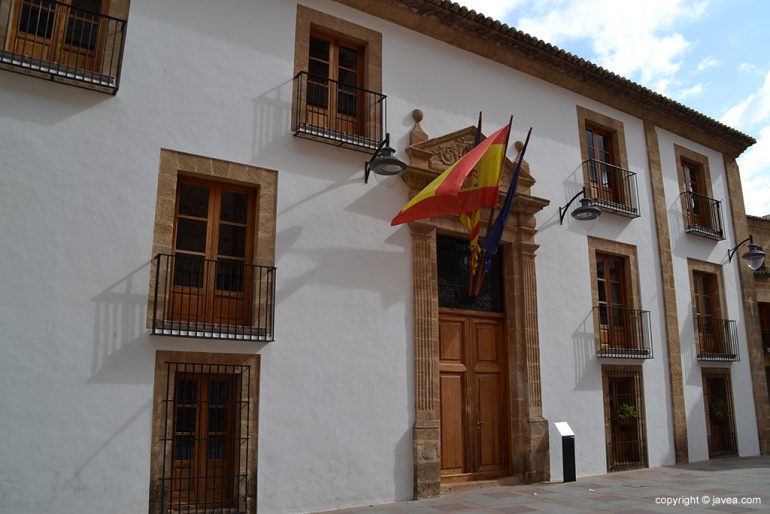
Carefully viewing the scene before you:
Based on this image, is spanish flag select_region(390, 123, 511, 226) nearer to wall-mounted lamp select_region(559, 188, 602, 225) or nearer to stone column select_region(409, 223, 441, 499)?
stone column select_region(409, 223, 441, 499)

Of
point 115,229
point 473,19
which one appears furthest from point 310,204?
point 473,19

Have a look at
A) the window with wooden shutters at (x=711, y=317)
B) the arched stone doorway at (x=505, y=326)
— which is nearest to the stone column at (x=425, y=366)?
the arched stone doorway at (x=505, y=326)

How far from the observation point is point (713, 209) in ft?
38.4

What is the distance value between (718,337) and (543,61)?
18.8ft

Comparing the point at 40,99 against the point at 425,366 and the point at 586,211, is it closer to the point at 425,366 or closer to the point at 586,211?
the point at 425,366

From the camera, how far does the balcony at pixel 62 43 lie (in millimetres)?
5691

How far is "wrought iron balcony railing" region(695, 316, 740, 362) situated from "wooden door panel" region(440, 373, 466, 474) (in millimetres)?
5160

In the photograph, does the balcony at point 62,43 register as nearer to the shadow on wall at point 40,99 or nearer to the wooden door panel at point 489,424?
the shadow on wall at point 40,99

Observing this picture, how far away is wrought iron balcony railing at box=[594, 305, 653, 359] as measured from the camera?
9.37 metres

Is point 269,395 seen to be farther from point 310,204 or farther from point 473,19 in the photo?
point 473,19

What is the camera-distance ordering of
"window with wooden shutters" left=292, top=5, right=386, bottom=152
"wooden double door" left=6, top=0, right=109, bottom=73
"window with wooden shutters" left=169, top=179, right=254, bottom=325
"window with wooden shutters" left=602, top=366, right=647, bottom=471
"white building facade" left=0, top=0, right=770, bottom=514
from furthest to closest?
"window with wooden shutters" left=602, top=366, right=647, bottom=471 → "window with wooden shutters" left=292, top=5, right=386, bottom=152 → "window with wooden shutters" left=169, top=179, right=254, bottom=325 → "wooden double door" left=6, top=0, right=109, bottom=73 → "white building facade" left=0, top=0, right=770, bottom=514

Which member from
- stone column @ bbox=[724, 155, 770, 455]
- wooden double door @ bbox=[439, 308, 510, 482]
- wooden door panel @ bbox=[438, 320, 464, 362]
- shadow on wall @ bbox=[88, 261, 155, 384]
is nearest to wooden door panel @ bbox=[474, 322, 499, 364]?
wooden double door @ bbox=[439, 308, 510, 482]

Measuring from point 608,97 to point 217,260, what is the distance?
23.4 ft

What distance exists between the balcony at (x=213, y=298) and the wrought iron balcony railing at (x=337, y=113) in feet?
5.52
